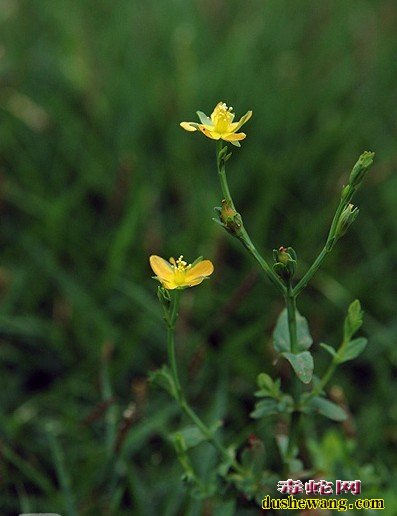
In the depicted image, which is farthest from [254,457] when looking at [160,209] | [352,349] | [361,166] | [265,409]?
[160,209]

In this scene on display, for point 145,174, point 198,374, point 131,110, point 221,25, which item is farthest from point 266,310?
point 221,25

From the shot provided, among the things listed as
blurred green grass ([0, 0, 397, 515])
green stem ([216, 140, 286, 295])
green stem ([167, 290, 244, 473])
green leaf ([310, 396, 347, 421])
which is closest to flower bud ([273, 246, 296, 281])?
green stem ([216, 140, 286, 295])

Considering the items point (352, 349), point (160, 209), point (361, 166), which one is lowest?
point (352, 349)

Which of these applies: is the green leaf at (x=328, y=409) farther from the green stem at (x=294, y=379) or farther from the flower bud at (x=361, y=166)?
the flower bud at (x=361, y=166)

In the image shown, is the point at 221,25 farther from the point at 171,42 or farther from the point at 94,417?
the point at 94,417

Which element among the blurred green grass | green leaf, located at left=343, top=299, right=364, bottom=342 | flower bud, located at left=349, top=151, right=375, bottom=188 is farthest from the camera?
the blurred green grass

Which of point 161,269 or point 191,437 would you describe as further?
point 191,437

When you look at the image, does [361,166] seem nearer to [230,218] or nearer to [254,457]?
[230,218]

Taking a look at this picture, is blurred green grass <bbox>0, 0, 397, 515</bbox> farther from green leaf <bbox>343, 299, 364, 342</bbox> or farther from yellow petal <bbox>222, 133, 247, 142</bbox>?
yellow petal <bbox>222, 133, 247, 142</bbox>
